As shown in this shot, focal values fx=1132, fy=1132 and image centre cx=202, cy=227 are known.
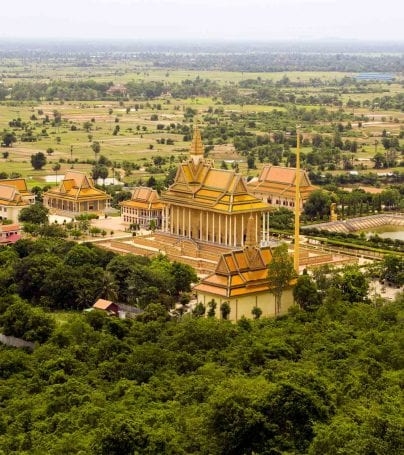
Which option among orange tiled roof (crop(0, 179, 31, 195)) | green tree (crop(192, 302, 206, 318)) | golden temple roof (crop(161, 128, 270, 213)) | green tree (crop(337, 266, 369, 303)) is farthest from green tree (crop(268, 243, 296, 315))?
orange tiled roof (crop(0, 179, 31, 195))

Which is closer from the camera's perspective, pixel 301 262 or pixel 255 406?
pixel 255 406

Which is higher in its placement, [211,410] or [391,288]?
[211,410]

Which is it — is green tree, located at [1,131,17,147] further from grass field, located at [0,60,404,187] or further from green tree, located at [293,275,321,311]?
green tree, located at [293,275,321,311]

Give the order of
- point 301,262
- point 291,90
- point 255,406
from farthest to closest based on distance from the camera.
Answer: point 291,90 → point 301,262 → point 255,406

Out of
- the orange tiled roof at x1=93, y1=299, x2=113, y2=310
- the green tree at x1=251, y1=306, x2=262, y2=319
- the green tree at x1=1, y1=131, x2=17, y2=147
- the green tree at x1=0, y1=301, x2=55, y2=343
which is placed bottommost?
the green tree at x1=1, y1=131, x2=17, y2=147

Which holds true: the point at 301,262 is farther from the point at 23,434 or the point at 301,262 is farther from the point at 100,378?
the point at 23,434

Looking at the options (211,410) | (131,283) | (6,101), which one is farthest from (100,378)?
(6,101)

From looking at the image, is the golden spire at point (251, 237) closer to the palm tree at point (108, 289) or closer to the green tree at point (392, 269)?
the palm tree at point (108, 289)

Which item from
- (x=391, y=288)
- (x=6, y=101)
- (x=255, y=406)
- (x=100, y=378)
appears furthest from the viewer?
(x=6, y=101)
